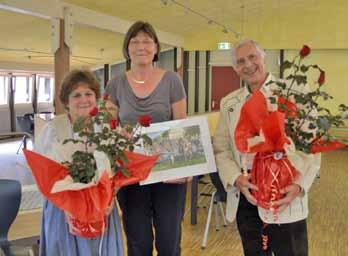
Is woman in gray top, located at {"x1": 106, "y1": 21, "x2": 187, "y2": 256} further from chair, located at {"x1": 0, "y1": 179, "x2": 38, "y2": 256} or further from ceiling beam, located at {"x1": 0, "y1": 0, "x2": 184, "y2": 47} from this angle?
ceiling beam, located at {"x1": 0, "y1": 0, "x2": 184, "y2": 47}

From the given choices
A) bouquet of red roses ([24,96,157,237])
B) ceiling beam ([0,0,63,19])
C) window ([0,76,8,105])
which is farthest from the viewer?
window ([0,76,8,105])

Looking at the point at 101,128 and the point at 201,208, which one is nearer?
the point at 101,128

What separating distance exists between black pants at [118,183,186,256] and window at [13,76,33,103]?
39.0 feet

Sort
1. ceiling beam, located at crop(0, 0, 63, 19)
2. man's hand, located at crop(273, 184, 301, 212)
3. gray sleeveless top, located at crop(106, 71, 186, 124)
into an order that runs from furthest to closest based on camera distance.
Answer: ceiling beam, located at crop(0, 0, 63, 19)
gray sleeveless top, located at crop(106, 71, 186, 124)
man's hand, located at crop(273, 184, 301, 212)

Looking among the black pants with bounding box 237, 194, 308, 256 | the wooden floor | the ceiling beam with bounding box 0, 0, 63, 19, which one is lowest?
the wooden floor

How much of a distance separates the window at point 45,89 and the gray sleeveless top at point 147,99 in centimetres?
1246

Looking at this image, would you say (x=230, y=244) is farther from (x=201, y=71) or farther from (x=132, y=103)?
(x=201, y=71)

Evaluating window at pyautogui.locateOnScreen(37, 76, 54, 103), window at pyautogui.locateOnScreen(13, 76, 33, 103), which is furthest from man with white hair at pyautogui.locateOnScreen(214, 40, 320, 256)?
window at pyautogui.locateOnScreen(37, 76, 54, 103)

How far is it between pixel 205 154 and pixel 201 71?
1114 centimetres

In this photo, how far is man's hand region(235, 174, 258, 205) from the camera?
1760 mm

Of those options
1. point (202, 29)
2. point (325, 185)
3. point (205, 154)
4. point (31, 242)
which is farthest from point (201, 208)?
point (202, 29)

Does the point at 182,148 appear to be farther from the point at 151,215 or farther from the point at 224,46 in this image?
the point at 224,46

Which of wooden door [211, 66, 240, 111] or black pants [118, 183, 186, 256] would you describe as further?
wooden door [211, 66, 240, 111]

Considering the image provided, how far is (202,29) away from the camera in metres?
12.3
